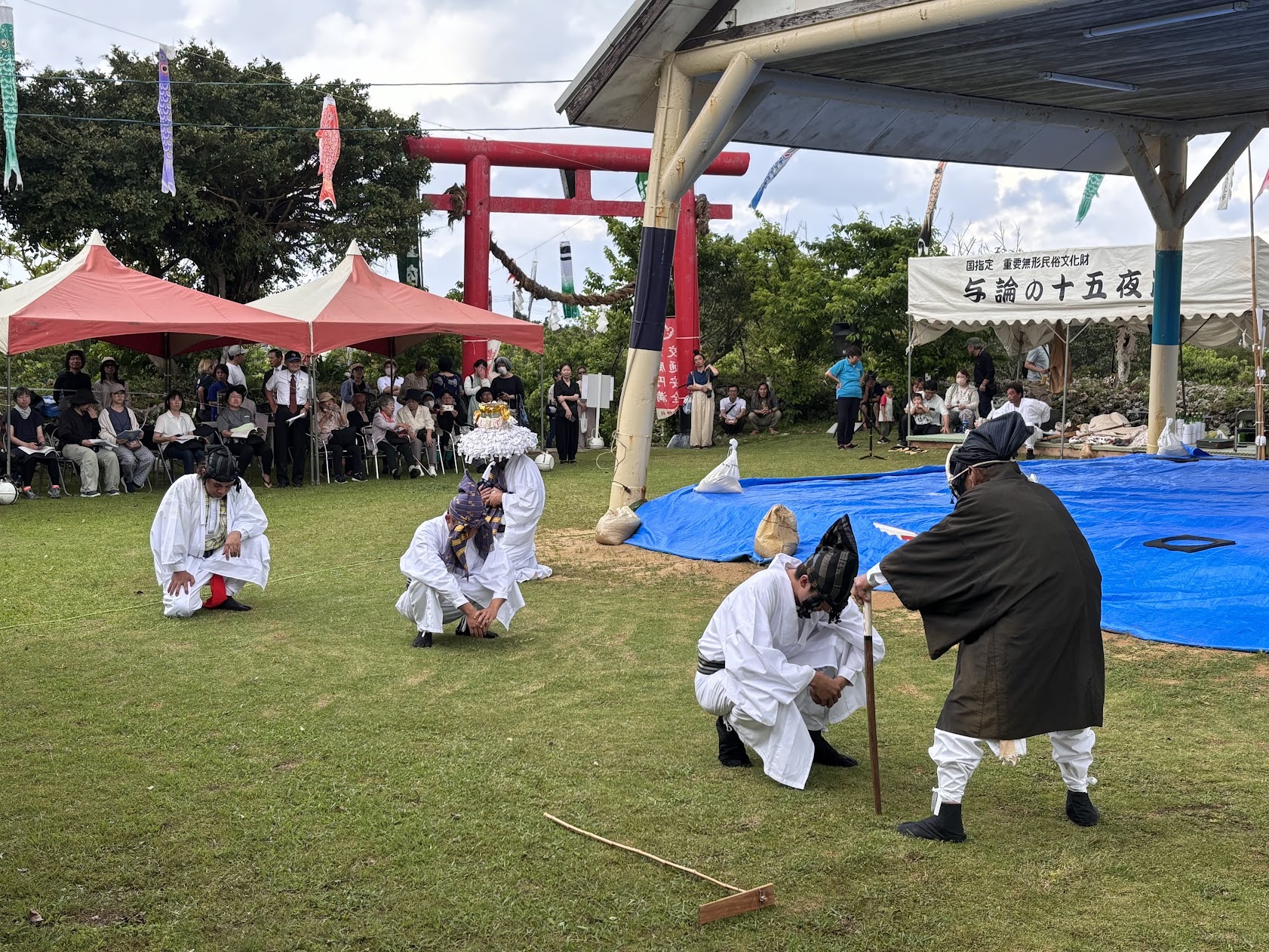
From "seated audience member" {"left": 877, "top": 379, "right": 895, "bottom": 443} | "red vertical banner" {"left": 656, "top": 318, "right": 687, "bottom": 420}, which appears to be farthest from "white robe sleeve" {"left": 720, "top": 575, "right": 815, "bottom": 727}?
"red vertical banner" {"left": 656, "top": 318, "right": 687, "bottom": 420}

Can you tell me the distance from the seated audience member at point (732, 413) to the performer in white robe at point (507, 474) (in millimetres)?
12657

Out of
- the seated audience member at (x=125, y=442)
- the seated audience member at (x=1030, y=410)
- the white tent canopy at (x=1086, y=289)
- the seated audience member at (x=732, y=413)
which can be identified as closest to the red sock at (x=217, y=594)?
the seated audience member at (x=125, y=442)

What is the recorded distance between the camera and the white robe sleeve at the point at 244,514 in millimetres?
7891

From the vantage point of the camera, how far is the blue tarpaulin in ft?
23.4

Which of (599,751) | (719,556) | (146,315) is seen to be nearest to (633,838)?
(599,751)

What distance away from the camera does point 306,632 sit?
7.22 m

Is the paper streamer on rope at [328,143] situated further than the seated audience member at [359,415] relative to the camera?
Yes

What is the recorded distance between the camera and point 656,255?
10422 mm

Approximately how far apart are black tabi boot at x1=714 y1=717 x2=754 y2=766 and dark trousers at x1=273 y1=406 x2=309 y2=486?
1100 cm

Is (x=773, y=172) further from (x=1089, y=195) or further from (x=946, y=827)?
(x=946, y=827)

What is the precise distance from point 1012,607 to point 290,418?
1251 cm

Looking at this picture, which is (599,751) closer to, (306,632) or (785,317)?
(306,632)

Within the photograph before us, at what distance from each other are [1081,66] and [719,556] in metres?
5.84

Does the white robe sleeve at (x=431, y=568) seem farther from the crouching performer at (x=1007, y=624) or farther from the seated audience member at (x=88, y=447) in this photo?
the seated audience member at (x=88, y=447)
